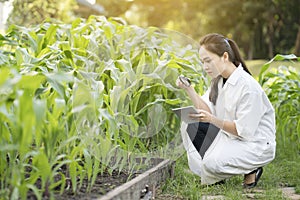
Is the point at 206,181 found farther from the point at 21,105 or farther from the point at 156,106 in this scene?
the point at 21,105

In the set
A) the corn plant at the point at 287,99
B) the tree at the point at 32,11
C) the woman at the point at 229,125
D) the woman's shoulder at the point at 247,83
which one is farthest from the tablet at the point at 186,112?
the tree at the point at 32,11

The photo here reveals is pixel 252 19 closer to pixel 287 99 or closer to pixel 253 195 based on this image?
pixel 287 99

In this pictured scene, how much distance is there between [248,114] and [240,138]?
0.16 metres

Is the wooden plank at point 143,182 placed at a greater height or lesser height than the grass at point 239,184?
greater


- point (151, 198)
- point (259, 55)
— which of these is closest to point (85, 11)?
point (259, 55)

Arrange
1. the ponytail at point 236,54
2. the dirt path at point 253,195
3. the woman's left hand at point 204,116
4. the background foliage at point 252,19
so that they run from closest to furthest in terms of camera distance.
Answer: the dirt path at point 253,195, the woman's left hand at point 204,116, the ponytail at point 236,54, the background foliage at point 252,19

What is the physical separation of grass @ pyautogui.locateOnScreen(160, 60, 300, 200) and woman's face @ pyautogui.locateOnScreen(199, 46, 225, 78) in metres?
0.60

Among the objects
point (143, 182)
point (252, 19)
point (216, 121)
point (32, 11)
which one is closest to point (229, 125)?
point (216, 121)

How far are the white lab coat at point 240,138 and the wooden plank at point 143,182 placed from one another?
204mm

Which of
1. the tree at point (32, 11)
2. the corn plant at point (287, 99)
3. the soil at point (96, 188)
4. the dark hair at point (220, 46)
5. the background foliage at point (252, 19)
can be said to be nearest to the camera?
the soil at point (96, 188)

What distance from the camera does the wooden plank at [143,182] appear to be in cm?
198

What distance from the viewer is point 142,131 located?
317 cm

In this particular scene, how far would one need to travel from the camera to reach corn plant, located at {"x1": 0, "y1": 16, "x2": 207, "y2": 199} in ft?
5.44

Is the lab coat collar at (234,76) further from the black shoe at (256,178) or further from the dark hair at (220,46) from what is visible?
the black shoe at (256,178)
